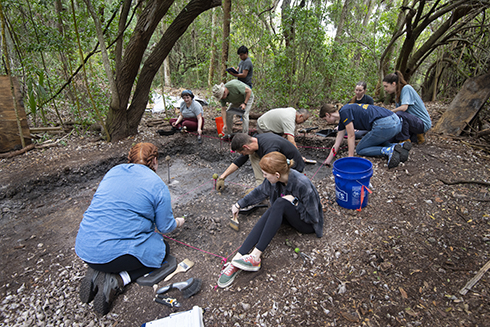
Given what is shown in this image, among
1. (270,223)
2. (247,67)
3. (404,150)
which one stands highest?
(247,67)

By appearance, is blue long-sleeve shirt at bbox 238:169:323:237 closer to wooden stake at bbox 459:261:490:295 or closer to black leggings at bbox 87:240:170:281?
wooden stake at bbox 459:261:490:295

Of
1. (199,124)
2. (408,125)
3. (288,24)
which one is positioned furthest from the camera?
(288,24)

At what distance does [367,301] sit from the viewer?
1.81 metres

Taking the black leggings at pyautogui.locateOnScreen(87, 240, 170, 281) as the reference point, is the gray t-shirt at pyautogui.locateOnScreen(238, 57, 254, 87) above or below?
above

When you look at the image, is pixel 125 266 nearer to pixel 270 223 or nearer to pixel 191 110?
pixel 270 223

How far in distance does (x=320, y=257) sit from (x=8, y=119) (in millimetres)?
5780

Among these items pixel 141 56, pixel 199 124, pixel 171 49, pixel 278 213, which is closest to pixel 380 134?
pixel 278 213

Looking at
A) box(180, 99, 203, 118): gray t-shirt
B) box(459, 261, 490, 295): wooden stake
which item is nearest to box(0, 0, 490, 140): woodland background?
box(180, 99, 203, 118): gray t-shirt

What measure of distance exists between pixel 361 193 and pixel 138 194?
2210 millimetres

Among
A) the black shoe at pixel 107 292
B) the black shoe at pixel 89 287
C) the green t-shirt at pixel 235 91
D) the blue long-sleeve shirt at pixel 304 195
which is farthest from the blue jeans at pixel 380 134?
the black shoe at pixel 89 287

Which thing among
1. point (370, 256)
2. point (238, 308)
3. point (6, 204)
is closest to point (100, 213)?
point (238, 308)

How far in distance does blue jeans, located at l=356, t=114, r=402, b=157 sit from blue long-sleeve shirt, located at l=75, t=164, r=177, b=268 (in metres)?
3.21

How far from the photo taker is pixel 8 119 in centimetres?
458

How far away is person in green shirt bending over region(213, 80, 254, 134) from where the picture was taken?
15.4ft
